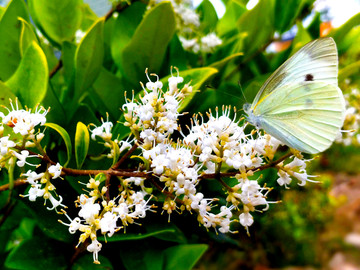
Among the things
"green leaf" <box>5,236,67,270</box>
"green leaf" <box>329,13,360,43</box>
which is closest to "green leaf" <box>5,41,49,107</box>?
"green leaf" <box>5,236,67,270</box>

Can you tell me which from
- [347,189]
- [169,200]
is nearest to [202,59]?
[169,200]

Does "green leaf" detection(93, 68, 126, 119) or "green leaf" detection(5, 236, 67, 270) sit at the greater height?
"green leaf" detection(93, 68, 126, 119)

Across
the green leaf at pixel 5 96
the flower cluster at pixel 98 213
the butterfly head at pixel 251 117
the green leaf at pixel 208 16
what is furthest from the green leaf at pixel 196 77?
the green leaf at pixel 208 16

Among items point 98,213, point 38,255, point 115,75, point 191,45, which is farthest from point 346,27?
point 38,255

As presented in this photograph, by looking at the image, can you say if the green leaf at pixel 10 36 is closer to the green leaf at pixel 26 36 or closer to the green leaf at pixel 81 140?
the green leaf at pixel 26 36

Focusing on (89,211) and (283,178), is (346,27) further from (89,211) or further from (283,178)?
(89,211)

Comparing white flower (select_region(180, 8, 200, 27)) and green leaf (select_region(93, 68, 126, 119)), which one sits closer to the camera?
green leaf (select_region(93, 68, 126, 119))

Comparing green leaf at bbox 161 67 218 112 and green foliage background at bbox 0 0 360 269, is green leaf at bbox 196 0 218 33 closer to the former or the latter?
green foliage background at bbox 0 0 360 269
